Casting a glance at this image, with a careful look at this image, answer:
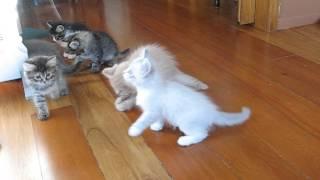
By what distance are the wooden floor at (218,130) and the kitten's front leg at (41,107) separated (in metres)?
0.05

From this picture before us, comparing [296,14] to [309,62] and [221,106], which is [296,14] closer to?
[309,62]

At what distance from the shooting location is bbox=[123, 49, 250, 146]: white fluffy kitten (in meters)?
1.14

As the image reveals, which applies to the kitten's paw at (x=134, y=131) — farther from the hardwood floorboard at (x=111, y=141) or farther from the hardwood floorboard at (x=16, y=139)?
the hardwood floorboard at (x=16, y=139)

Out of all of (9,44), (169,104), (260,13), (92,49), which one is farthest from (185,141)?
(260,13)

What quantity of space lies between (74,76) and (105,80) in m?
0.17

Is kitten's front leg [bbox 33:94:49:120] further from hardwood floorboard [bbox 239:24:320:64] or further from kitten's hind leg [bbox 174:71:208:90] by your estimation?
hardwood floorboard [bbox 239:24:320:64]

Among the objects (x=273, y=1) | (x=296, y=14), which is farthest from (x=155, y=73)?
(x=296, y=14)

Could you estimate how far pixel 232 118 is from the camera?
1242 millimetres

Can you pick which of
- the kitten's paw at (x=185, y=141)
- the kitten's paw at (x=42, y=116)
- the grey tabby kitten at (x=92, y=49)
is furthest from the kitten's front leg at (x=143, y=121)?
the grey tabby kitten at (x=92, y=49)

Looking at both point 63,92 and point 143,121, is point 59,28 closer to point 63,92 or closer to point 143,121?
point 63,92

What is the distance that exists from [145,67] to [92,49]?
761 mm

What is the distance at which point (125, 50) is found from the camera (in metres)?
2.03

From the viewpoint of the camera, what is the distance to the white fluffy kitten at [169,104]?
44.8 inches

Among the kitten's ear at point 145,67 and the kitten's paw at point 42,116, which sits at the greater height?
the kitten's ear at point 145,67
